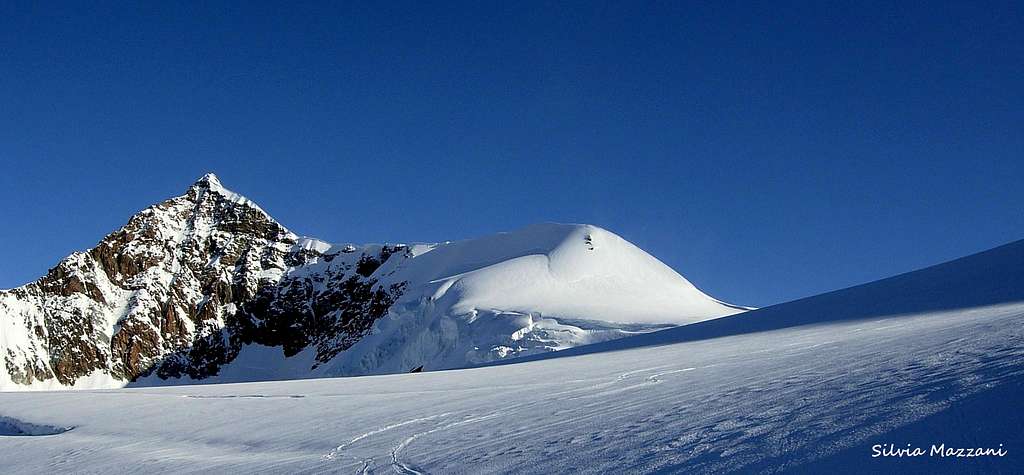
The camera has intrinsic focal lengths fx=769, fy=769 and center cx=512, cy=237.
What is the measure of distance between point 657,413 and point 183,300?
503ft

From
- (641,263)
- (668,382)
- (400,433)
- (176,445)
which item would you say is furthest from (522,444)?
(641,263)

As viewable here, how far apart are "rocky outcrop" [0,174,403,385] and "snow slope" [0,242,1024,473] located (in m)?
108

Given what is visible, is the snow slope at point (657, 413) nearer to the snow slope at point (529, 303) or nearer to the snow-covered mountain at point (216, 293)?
the snow slope at point (529, 303)

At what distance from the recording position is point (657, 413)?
811cm

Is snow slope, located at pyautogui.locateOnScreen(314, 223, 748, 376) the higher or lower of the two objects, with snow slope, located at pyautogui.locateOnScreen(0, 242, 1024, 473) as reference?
higher

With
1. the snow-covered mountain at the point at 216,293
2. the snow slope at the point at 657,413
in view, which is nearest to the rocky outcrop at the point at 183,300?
the snow-covered mountain at the point at 216,293

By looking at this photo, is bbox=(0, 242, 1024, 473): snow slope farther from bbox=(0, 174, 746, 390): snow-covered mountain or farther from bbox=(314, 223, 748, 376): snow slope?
bbox=(0, 174, 746, 390): snow-covered mountain

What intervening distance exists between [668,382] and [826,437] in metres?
5.62

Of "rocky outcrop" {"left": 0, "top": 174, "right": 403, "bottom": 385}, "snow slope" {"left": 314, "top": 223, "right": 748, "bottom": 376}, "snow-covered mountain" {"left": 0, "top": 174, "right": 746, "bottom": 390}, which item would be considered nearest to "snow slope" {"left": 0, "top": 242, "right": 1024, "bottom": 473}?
"snow slope" {"left": 314, "top": 223, "right": 748, "bottom": 376}

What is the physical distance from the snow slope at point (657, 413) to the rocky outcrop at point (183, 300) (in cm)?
10799

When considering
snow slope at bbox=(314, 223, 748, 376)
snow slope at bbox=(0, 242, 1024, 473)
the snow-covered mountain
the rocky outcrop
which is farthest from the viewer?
the rocky outcrop

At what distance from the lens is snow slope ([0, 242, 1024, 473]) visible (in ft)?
17.7

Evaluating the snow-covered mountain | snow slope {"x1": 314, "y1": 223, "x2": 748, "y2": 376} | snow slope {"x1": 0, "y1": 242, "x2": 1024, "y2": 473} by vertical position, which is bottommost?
snow slope {"x1": 0, "y1": 242, "x2": 1024, "y2": 473}

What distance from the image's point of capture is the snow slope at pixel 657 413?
212 inches
